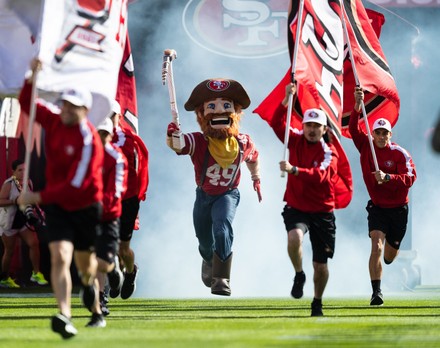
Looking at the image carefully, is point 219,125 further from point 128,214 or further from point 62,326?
point 62,326

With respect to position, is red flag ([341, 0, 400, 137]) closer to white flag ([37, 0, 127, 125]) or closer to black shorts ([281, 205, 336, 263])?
black shorts ([281, 205, 336, 263])

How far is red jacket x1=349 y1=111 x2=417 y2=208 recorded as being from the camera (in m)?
13.6

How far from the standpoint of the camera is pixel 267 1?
1700 centimetres

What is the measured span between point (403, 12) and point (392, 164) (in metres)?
4.32

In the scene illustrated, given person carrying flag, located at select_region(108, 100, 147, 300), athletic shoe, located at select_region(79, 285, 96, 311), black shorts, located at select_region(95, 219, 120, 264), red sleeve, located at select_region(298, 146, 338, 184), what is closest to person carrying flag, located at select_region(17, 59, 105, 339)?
athletic shoe, located at select_region(79, 285, 96, 311)

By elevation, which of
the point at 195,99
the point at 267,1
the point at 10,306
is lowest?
the point at 10,306

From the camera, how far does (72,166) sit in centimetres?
902

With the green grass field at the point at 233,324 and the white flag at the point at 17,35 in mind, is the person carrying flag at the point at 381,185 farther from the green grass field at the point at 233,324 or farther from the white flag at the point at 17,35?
the white flag at the point at 17,35

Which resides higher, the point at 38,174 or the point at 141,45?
the point at 141,45

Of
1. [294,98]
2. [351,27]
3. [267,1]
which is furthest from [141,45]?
[294,98]

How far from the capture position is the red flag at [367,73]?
14.1 meters

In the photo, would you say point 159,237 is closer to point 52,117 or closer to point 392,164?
point 392,164

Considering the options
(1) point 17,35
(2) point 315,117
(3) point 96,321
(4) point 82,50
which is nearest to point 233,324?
(3) point 96,321

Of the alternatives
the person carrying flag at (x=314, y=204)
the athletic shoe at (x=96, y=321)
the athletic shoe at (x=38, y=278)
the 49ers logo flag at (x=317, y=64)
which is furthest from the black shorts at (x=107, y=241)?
the athletic shoe at (x=38, y=278)
